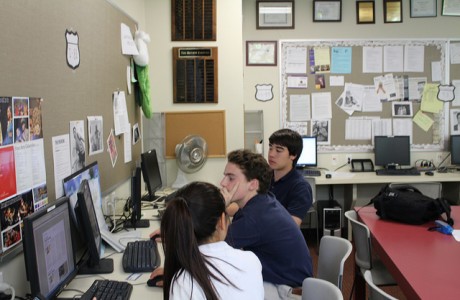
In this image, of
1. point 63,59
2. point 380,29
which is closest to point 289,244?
point 63,59

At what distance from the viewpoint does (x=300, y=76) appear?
15.9 feet

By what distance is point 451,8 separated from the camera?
484cm

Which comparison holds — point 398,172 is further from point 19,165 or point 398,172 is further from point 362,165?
point 19,165

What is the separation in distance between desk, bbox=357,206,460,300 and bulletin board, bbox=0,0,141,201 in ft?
5.31

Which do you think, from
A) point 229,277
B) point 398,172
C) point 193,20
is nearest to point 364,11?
point 398,172

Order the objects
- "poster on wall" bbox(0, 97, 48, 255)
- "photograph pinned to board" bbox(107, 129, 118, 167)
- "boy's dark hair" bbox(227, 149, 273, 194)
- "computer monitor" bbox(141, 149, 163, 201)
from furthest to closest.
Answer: "computer monitor" bbox(141, 149, 163, 201)
"photograph pinned to board" bbox(107, 129, 118, 167)
"boy's dark hair" bbox(227, 149, 273, 194)
"poster on wall" bbox(0, 97, 48, 255)

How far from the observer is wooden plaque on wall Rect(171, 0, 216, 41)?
12.6 feet

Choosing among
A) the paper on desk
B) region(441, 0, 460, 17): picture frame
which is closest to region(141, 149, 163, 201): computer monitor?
the paper on desk

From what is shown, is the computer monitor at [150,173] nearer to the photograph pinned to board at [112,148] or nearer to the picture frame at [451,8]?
the photograph pinned to board at [112,148]

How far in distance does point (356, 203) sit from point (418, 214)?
213cm

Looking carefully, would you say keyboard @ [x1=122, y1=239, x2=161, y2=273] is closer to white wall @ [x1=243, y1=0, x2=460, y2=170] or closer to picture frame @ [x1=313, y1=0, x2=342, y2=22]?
white wall @ [x1=243, y1=0, x2=460, y2=170]

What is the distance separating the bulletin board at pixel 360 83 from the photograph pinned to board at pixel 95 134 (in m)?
2.73

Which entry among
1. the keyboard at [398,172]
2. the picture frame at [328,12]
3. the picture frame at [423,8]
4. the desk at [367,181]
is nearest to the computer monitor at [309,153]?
the desk at [367,181]

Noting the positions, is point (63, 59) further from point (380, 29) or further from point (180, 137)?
point (380, 29)
